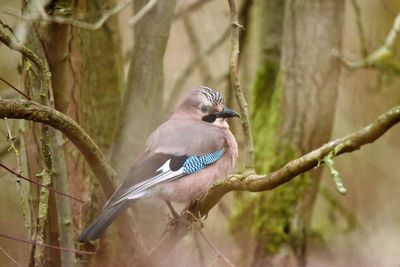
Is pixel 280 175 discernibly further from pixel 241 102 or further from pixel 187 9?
pixel 187 9

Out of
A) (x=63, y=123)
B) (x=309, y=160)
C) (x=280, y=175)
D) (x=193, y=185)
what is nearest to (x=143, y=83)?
(x=193, y=185)

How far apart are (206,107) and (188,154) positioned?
1.89ft

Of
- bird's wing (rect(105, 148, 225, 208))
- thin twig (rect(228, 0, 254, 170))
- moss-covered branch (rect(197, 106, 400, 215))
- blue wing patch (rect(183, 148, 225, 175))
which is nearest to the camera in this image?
moss-covered branch (rect(197, 106, 400, 215))

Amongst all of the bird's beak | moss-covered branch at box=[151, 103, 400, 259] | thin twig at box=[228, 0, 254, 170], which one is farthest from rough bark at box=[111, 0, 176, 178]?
thin twig at box=[228, 0, 254, 170]

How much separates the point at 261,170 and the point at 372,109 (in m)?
1.45

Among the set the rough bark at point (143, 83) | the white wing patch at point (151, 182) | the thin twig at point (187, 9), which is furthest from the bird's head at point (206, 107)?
the thin twig at point (187, 9)

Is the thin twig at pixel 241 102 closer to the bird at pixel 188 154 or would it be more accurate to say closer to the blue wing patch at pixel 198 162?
the bird at pixel 188 154

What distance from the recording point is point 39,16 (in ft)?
18.8

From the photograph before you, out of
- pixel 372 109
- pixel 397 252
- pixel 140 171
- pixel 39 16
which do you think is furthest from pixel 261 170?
pixel 39 16

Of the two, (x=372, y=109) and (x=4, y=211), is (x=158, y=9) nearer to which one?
(x=4, y=211)

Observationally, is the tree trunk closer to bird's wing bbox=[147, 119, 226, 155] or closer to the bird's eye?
the bird's eye

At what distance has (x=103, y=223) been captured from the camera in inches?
215

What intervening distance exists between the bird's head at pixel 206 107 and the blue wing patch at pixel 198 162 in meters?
0.40

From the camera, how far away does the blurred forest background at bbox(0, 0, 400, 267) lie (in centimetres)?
598
